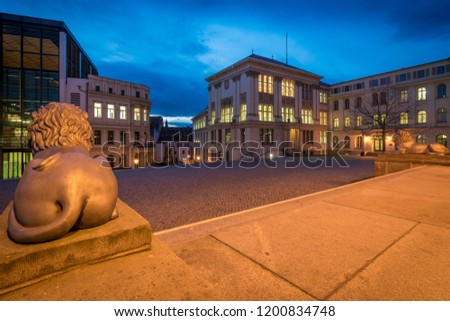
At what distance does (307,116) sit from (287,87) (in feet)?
22.7

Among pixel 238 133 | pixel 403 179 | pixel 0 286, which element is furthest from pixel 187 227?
pixel 238 133

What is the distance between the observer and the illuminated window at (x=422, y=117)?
1577 inches

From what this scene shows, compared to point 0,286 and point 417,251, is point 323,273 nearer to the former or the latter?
point 417,251

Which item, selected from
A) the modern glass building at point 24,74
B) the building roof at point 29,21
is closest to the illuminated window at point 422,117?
the modern glass building at point 24,74

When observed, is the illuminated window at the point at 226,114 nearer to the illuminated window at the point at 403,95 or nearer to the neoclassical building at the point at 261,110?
the neoclassical building at the point at 261,110

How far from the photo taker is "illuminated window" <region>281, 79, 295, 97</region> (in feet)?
129

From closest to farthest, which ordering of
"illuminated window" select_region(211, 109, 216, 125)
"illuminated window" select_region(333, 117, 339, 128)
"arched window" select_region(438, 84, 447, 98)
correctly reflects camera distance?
"arched window" select_region(438, 84, 447, 98) < "illuminated window" select_region(211, 109, 216, 125) < "illuminated window" select_region(333, 117, 339, 128)

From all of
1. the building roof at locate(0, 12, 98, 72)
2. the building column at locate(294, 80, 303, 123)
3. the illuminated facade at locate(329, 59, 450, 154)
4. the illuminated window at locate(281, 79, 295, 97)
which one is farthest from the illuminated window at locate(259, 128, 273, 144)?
the building roof at locate(0, 12, 98, 72)

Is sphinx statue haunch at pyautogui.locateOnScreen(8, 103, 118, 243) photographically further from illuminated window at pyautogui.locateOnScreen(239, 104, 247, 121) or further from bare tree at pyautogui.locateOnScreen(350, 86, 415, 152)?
bare tree at pyautogui.locateOnScreen(350, 86, 415, 152)

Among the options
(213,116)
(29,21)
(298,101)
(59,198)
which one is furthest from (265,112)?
(59,198)

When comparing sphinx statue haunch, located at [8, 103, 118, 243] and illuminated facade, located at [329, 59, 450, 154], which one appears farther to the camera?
illuminated facade, located at [329, 59, 450, 154]

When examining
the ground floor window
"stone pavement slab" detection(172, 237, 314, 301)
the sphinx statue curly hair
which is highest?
the ground floor window

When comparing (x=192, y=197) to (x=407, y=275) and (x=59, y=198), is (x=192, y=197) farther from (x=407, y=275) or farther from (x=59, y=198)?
(x=407, y=275)

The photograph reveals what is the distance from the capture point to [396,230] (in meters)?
3.93
